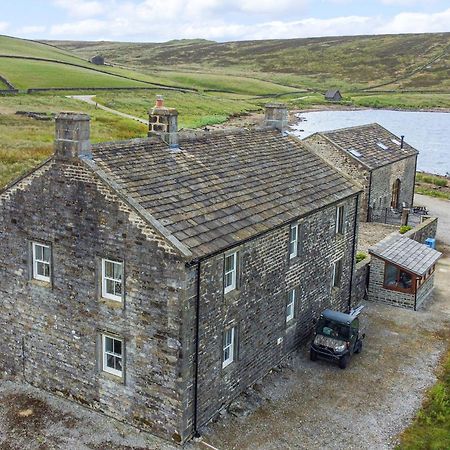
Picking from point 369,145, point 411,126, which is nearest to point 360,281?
point 369,145

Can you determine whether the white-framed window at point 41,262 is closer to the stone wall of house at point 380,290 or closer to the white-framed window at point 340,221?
the white-framed window at point 340,221

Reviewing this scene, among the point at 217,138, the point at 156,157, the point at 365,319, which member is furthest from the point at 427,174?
the point at 156,157

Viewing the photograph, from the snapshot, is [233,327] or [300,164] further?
[300,164]

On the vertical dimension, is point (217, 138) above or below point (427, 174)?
above

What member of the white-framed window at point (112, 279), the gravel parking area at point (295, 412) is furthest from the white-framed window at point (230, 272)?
the gravel parking area at point (295, 412)

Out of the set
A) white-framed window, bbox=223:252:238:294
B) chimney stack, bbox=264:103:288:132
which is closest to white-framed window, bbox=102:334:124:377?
white-framed window, bbox=223:252:238:294

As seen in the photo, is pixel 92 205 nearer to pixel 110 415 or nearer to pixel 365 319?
pixel 110 415

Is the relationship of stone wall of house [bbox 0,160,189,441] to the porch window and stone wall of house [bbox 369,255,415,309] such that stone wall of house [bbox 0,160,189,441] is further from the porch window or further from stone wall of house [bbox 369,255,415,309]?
the porch window
